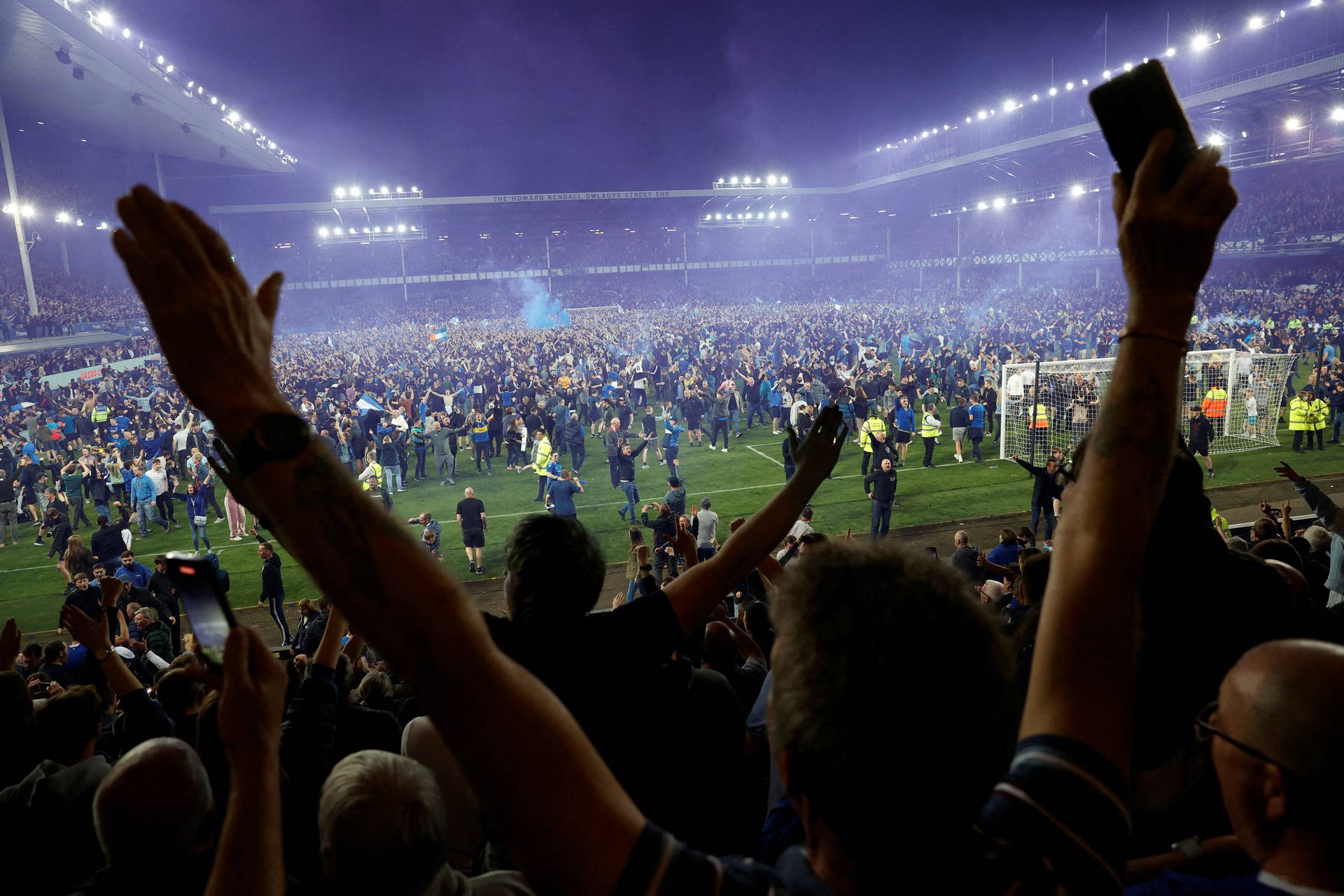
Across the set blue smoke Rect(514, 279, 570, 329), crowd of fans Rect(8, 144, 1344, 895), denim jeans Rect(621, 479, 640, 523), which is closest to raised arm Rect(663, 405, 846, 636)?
crowd of fans Rect(8, 144, 1344, 895)

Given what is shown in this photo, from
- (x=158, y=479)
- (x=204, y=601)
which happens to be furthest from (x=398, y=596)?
(x=158, y=479)

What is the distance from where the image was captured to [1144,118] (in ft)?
3.92

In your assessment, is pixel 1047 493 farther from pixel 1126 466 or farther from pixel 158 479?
pixel 158 479

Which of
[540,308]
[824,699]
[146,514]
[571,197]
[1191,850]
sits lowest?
[146,514]

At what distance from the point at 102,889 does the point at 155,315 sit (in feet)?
4.97


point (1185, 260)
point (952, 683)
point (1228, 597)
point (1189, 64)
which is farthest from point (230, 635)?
point (1189, 64)

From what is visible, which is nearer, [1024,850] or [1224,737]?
[1024,850]

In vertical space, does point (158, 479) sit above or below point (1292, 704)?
below

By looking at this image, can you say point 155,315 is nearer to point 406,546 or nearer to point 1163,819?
point 406,546

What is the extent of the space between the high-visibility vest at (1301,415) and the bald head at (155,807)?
70.8 feet

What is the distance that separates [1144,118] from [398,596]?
1.21 m

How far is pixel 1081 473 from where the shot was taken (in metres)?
1.24

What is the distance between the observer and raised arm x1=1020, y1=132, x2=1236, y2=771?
1.07 metres

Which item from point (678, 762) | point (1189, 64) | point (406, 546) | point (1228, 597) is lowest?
point (678, 762)
